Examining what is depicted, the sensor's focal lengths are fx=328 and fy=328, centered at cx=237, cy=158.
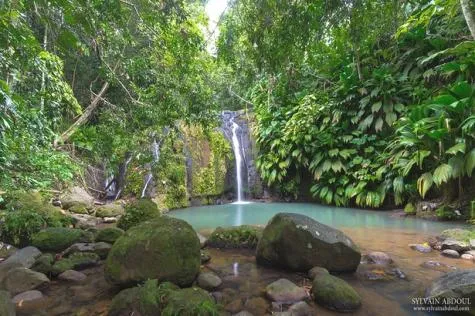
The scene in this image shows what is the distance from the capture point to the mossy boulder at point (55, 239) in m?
4.70

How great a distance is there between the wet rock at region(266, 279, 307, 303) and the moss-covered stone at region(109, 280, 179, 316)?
96cm

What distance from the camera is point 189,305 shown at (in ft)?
8.43

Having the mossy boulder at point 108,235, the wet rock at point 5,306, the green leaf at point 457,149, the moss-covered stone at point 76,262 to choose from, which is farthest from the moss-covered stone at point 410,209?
the wet rock at point 5,306

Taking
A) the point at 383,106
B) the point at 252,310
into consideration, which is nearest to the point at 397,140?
the point at 383,106

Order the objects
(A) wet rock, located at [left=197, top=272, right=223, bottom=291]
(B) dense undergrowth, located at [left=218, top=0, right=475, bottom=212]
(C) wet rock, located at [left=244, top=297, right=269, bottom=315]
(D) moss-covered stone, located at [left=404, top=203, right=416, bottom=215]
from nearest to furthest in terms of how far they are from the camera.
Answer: (C) wet rock, located at [left=244, top=297, right=269, bottom=315] → (A) wet rock, located at [left=197, top=272, right=223, bottom=291] → (B) dense undergrowth, located at [left=218, top=0, right=475, bottom=212] → (D) moss-covered stone, located at [left=404, top=203, right=416, bottom=215]

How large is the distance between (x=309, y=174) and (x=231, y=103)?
25.7ft

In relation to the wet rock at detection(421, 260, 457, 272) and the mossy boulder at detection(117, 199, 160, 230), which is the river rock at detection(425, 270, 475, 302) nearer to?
the wet rock at detection(421, 260, 457, 272)

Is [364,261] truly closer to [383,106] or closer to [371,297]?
[371,297]

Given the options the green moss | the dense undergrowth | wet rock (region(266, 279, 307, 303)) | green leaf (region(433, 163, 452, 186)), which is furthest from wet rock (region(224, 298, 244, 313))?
the green moss

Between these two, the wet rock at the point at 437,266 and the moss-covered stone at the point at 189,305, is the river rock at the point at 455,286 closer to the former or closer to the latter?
the wet rock at the point at 437,266

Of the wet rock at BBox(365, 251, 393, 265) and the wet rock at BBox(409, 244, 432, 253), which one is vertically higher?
the wet rock at BBox(409, 244, 432, 253)

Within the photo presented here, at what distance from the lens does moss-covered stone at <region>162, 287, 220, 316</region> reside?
253 cm

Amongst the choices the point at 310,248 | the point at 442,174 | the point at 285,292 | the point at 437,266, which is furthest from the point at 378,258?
the point at 442,174

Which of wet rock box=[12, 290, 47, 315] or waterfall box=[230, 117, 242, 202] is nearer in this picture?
wet rock box=[12, 290, 47, 315]
